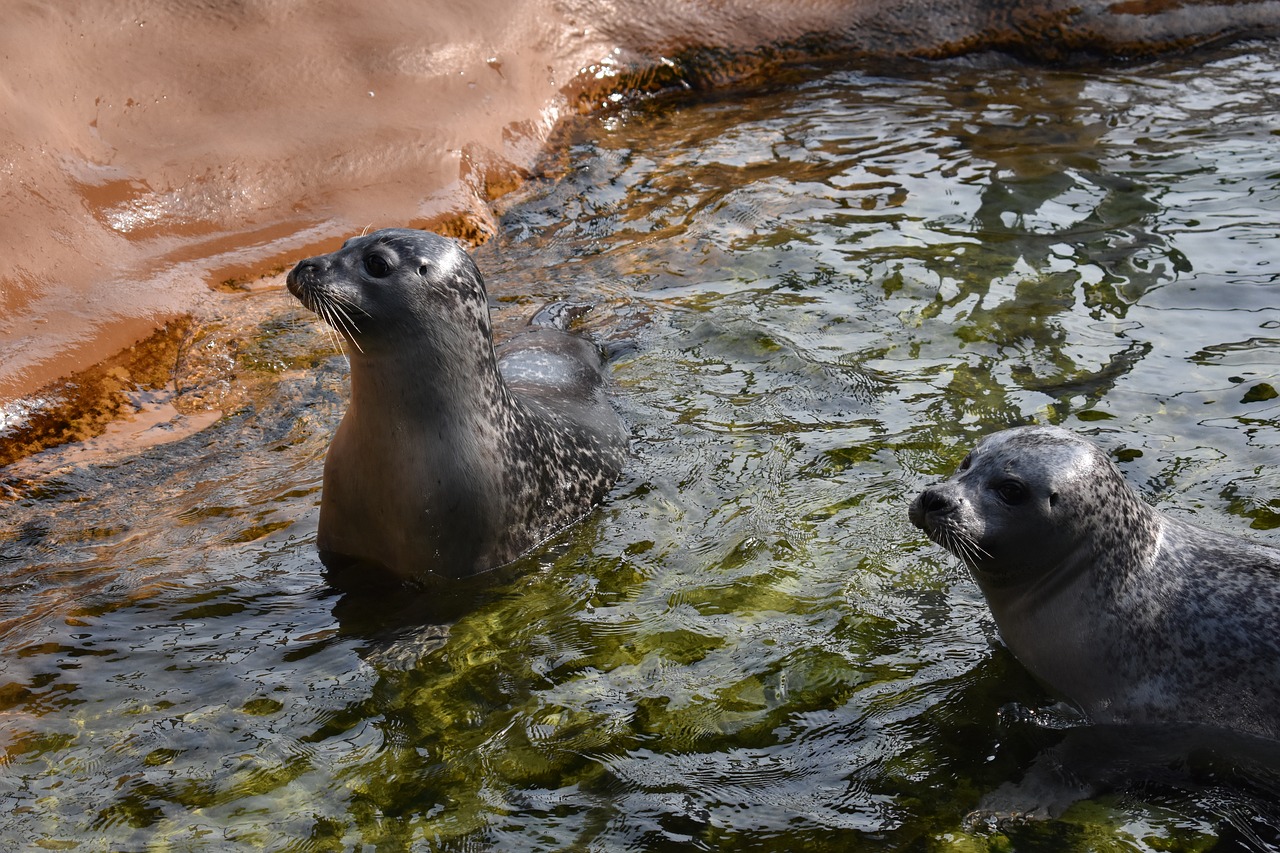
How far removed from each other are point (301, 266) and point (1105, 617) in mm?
3069

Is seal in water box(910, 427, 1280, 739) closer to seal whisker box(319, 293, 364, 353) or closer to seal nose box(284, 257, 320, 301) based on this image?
seal whisker box(319, 293, 364, 353)

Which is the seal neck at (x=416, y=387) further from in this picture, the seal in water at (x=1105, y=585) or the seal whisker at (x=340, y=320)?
the seal in water at (x=1105, y=585)

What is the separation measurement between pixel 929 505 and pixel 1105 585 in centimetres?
64

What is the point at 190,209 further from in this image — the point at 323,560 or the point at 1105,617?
the point at 1105,617

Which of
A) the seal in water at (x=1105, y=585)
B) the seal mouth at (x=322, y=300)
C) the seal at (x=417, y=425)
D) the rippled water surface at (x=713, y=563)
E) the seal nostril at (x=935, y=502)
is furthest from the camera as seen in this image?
the seal at (x=417, y=425)

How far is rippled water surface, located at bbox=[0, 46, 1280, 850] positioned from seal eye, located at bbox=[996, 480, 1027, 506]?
0.61m

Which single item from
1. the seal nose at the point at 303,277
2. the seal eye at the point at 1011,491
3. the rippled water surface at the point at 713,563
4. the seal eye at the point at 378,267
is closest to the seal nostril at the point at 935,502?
the seal eye at the point at 1011,491

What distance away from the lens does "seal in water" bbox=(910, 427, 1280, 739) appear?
3941 millimetres

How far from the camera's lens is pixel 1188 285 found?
714 centimetres

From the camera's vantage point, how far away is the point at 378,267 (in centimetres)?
480

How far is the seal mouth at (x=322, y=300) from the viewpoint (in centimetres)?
464

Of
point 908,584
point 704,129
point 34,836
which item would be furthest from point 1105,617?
point 704,129

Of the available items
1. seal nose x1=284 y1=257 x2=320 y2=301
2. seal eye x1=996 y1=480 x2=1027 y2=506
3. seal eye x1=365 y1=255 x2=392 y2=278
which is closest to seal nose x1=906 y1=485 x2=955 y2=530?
seal eye x1=996 y1=480 x2=1027 y2=506

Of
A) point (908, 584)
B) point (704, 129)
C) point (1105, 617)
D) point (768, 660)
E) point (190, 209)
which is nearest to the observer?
point (1105, 617)
